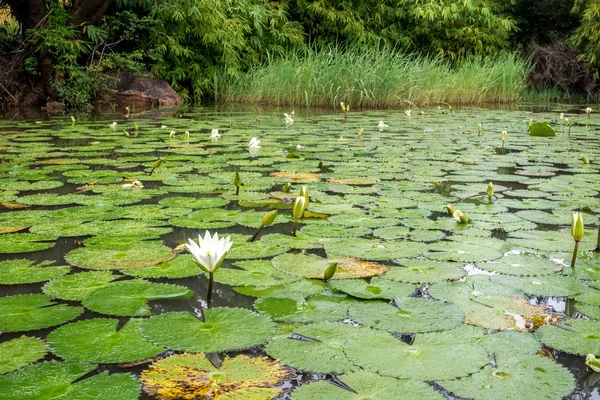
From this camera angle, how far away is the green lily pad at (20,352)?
97 cm

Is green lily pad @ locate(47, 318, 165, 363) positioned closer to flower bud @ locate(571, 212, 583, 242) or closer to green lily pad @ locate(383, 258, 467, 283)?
green lily pad @ locate(383, 258, 467, 283)

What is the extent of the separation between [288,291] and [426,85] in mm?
7806

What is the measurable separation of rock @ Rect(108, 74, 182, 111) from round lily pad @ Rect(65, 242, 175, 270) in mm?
6359

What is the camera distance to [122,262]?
59.9 inches

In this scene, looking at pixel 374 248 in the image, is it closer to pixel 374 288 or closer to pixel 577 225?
pixel 374 288

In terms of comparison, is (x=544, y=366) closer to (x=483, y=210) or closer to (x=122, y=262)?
(x=122, y=262)

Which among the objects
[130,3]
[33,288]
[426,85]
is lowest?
[33,288]

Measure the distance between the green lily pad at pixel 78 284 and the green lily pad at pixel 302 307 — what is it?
39cm

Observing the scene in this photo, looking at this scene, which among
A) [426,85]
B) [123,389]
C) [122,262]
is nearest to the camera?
[123,389]

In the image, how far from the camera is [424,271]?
1.51m

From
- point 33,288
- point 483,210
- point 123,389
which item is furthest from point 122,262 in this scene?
point 483,210

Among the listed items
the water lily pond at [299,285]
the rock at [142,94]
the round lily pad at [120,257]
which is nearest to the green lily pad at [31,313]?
the water lily pond at [299,285]

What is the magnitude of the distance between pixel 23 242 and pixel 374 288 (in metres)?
1.03

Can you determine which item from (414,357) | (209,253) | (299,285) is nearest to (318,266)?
(299,285)
